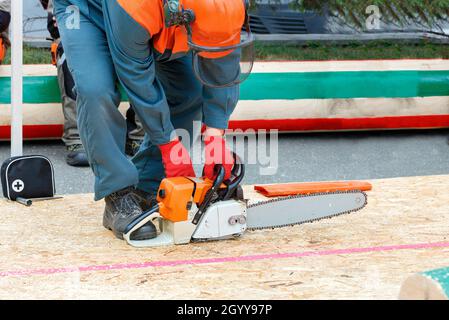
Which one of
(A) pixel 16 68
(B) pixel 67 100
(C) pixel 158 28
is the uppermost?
(C) pixel 158 28

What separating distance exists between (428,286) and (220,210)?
4.07 ft

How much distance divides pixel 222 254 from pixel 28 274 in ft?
2.30

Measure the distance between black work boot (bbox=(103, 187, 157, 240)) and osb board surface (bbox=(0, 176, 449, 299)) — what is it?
55 millimetres

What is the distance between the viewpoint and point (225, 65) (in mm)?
3119

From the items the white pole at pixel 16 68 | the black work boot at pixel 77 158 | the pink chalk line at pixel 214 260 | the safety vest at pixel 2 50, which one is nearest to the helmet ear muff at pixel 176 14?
the pink chalk line at pixel 214 260

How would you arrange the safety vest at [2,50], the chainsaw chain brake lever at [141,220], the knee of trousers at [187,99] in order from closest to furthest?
the chainsaw chain brake lever at [141,220], the knee of trousers at [187,99], the safety vest at [2,50]

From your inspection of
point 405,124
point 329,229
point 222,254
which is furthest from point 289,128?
point 222,254

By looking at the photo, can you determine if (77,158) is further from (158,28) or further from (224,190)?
(158,28)

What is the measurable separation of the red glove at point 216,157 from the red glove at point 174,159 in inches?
3.6

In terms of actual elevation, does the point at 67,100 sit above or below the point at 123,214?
below

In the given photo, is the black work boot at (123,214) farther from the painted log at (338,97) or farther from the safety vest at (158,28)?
the painted log at (338,97)

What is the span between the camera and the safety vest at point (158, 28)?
9.80ft

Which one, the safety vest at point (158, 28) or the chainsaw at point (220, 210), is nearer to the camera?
the safety vest at point (158, 28)

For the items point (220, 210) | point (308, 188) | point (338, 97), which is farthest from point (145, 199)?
point (338, 97)
